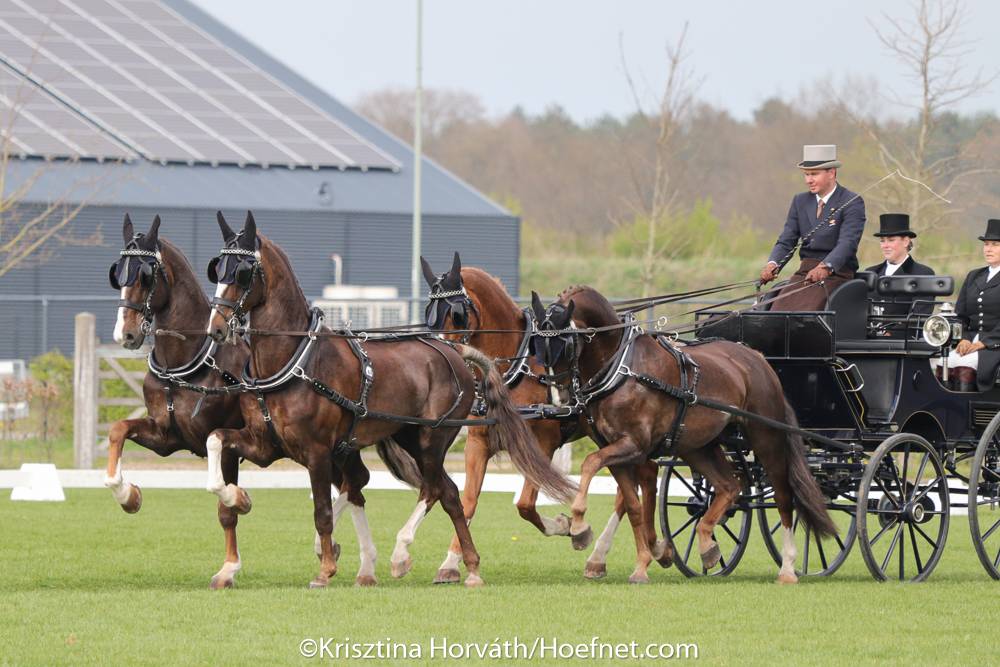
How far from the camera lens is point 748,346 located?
36.0 ft

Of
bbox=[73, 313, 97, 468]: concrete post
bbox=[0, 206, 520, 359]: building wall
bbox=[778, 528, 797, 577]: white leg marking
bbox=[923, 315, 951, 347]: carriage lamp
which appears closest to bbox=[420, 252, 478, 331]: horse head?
bbox=[778, 528, 797, 577]: white leg marking

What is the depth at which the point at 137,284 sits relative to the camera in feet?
30.9

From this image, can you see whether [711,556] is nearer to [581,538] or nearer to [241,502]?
[581,538]

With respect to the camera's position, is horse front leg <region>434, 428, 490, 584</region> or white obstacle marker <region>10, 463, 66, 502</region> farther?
white obstacle marker <region>10, 463, 66, 502</region>

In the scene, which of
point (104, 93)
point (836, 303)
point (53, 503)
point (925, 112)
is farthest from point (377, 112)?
point (836, 303)

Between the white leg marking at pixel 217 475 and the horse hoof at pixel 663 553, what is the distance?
292 centimetres

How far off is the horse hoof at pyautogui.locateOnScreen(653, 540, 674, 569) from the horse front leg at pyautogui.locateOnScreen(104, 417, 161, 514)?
10.7 ft

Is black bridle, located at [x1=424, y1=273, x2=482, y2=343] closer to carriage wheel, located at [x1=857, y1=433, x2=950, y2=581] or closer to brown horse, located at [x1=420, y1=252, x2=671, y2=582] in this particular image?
brown horse, located at [x1=420, y1=252, x2=671, y2=582]

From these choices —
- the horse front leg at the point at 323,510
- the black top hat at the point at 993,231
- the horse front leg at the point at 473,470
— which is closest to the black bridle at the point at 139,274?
the horse front leg at the point at 323,510

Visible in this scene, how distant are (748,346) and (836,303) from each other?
655 mm

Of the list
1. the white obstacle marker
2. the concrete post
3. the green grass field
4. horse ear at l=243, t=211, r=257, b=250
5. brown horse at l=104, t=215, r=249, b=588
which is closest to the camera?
the green grass field

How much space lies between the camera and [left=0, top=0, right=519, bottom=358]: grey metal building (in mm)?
29781

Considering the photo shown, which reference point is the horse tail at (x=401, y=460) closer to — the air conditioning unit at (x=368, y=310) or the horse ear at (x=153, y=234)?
the horse ear at (x=153, y=234)

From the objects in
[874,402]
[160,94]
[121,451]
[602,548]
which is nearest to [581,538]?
[602,548]
